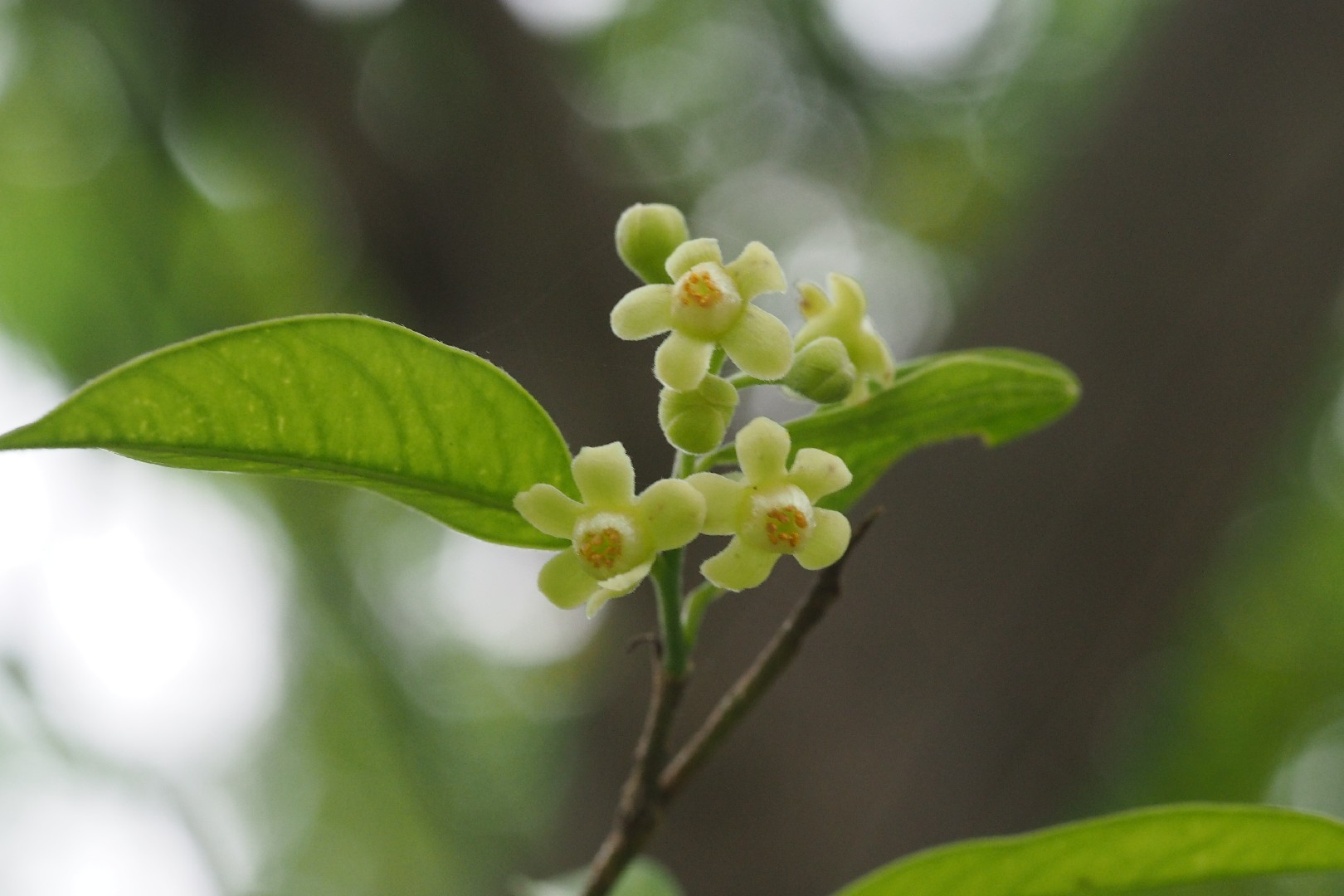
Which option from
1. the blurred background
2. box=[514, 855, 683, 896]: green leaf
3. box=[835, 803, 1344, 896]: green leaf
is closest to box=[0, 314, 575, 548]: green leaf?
box=[835, 803, 1344, 896]: green leaf

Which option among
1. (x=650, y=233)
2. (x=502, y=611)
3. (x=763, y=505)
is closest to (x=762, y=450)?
(x=763, y=505)

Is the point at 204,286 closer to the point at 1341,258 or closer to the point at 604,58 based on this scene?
the point at 604,58

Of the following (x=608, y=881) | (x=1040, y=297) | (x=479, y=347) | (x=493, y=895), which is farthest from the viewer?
(x=493, y=895)

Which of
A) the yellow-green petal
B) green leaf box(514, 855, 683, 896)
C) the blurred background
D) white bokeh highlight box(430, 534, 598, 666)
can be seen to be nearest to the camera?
the yellow-green petal

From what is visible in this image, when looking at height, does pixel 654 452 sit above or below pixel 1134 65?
below

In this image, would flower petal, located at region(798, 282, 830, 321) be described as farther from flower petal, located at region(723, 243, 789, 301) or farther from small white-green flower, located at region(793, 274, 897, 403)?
flower petal, located at region(723, 243, 789, 301)

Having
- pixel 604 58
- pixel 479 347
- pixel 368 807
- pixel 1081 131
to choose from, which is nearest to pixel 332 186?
pixel 479 347
